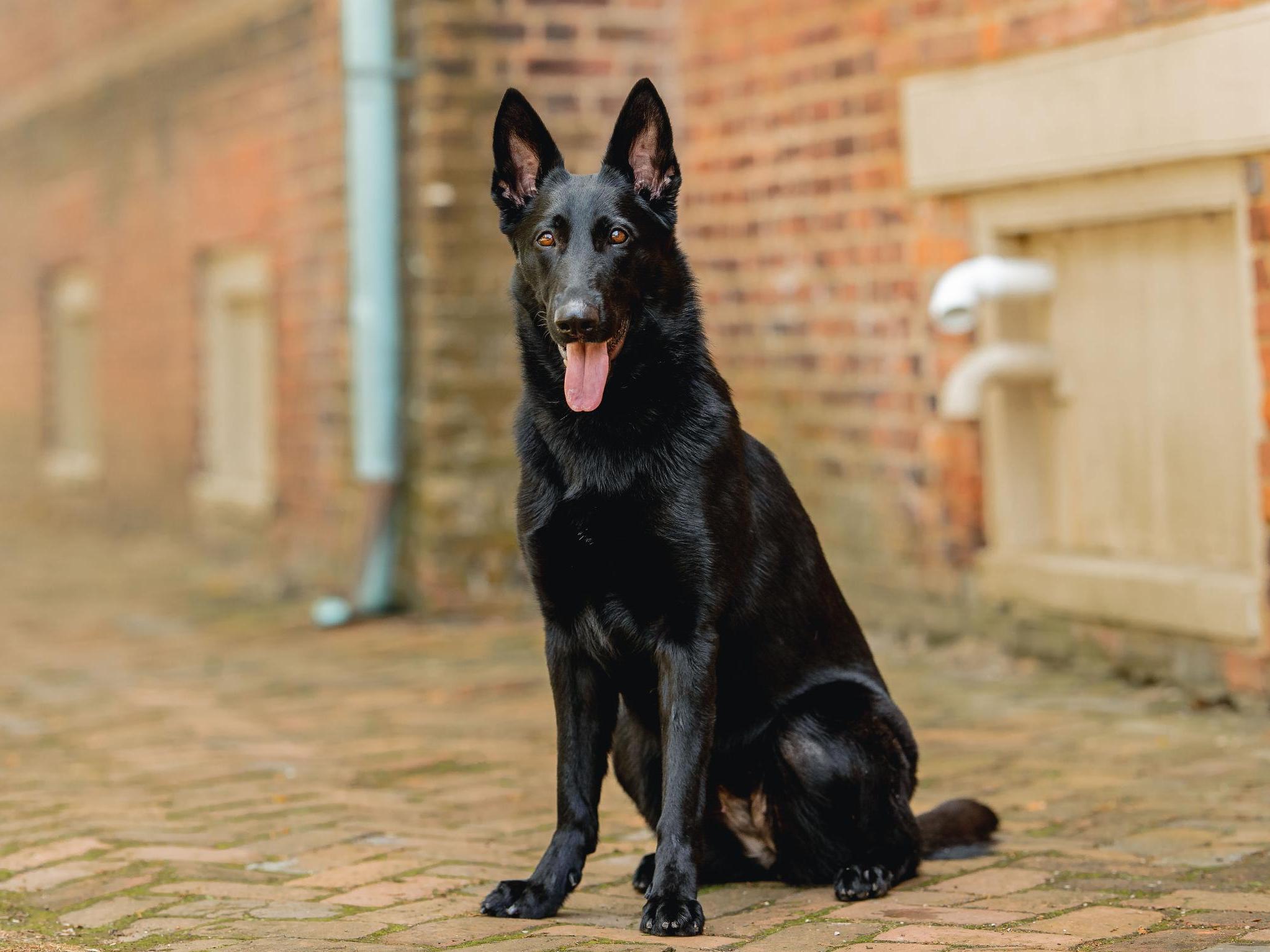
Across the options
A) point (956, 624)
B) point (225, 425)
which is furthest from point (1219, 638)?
point (225, 425)

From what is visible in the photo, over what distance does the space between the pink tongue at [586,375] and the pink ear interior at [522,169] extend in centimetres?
41

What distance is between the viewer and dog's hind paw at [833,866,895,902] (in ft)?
12.7

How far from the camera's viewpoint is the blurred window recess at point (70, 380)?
14.3 m

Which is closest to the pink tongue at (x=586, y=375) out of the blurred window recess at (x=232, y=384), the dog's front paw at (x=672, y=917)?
the dog's front paw at (x=672, y=917)

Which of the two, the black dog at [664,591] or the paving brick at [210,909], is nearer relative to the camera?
the black dog at [664,591]

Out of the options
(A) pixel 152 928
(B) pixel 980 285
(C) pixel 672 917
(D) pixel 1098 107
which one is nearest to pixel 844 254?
(B) pixel 980 285

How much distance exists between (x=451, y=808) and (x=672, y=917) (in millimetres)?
1508

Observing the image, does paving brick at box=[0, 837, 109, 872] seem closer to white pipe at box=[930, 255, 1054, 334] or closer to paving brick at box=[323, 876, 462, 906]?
paving brick at box=[323, 876, 462, 906]

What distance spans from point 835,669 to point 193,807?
6.24ft

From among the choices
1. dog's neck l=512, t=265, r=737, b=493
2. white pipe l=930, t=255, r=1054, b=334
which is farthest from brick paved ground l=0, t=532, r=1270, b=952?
white pipe l=930, t=255, r=1054, b=334

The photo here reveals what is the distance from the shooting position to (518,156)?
4.00 meters

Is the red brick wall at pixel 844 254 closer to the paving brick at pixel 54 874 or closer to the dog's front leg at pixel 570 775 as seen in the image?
the dog's front leg at pixel 570 775

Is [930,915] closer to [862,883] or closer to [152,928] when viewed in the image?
[862,883]

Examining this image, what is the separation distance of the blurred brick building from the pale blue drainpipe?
0.10m
